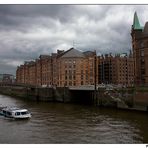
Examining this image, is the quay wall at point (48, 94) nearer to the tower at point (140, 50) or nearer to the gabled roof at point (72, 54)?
the gabled roof at point (72, 54)

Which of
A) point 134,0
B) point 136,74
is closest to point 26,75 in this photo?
point 136,74

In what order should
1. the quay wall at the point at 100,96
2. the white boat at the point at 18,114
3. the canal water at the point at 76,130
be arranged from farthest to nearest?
the quay wall at the point at 100,96 → the white boat at the point at 18,114 → the canal water at the point at 76,130

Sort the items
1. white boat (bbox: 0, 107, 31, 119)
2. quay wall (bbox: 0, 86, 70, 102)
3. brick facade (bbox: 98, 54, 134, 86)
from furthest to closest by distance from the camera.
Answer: brick facade (bbox: 98, 54, 134, 86)
quay wall (bbox: 0, 86, 70, 102)
white boat (bbox: 0, 107, 31, 119)

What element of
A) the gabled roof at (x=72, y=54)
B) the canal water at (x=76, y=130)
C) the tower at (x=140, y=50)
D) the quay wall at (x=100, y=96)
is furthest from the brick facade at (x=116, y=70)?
the canal water at (x=76, y=130)

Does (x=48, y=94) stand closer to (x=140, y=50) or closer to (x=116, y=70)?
(x=140, y=50)

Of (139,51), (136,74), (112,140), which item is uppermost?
(139,51)

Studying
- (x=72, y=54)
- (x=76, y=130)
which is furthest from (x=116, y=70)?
(x=76, y=130)

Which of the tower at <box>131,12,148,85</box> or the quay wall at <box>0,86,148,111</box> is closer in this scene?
the quay wall at <box>0,86,148,111</box>

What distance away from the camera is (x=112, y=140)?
28469 mm

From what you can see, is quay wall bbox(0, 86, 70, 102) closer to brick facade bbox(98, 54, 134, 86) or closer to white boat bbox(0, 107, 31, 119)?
white boat bbox(0, 107, 31, 119)

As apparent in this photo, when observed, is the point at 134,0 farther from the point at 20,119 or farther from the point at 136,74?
the point at 136,74

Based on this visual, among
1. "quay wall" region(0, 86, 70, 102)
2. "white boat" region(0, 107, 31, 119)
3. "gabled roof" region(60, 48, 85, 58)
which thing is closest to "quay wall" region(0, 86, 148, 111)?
"quay wall" region(0, 86, 70, 102)

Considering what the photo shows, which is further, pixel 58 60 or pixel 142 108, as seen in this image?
pixel 58 60

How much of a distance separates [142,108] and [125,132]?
19.1 meters
